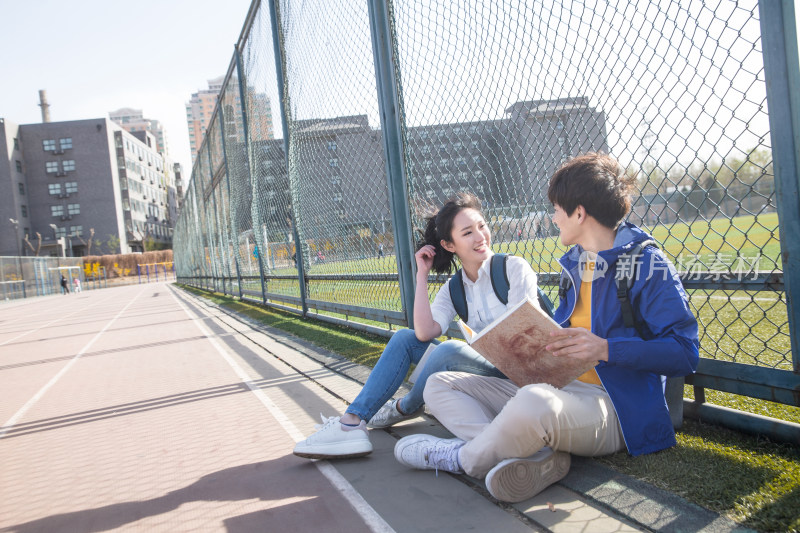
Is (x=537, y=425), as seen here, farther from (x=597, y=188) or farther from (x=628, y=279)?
(x=597, y=188)

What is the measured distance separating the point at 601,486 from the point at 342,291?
211 inches

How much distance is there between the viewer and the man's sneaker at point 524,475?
6.88 feet

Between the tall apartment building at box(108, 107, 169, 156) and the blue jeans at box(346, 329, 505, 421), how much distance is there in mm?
169215

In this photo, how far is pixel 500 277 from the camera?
2875 millimetres

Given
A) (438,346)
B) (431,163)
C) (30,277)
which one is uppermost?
(431,163)

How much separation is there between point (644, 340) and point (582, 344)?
26 cm

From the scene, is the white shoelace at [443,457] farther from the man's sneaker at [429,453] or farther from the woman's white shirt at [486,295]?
the woman's white shirt at [486,295]

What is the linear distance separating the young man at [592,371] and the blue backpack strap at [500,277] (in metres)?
0.35

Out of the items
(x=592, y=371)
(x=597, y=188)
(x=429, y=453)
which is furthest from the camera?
(x=429, y=453)

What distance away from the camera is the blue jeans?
112 inches

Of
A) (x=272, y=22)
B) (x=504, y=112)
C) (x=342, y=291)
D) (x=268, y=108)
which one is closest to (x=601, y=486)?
(x=504, y=112)

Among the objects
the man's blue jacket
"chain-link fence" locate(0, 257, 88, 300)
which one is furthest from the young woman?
"chain-link fence" locate(0, 257, 88, 300)

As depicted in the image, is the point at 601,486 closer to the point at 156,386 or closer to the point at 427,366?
the point at 427,366

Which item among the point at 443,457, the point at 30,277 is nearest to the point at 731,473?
the point at 443,457
